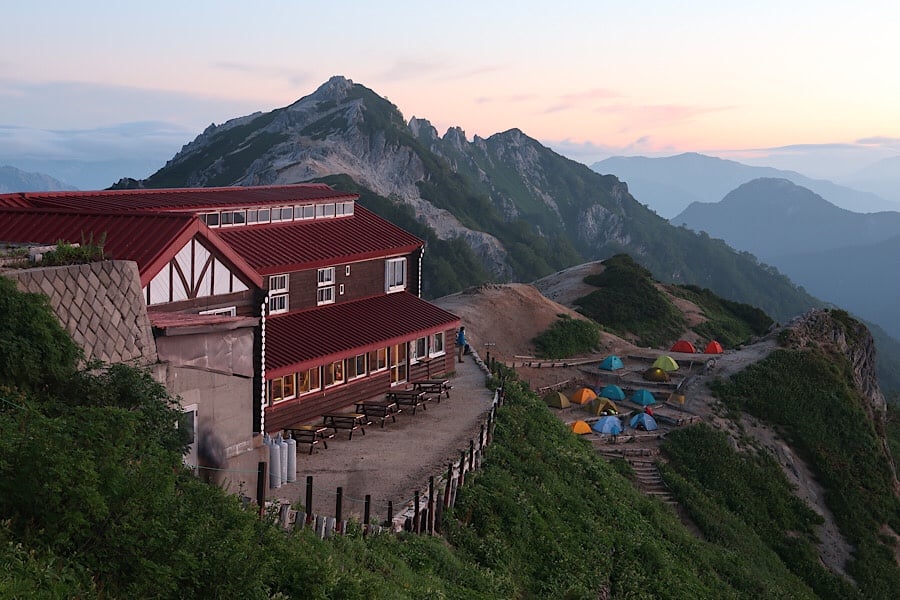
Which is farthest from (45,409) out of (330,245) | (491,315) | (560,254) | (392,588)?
(560,254)

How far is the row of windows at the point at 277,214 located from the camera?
3147 centimetres

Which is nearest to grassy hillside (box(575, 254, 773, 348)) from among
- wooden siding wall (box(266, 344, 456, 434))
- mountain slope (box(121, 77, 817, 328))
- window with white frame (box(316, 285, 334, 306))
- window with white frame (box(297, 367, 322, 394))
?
wooden siding wall (box(266, 344, 456, 434))

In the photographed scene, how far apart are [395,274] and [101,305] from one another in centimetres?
2177

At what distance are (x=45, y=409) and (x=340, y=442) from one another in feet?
45.8

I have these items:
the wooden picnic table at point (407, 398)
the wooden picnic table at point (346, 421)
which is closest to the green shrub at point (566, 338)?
the wooden picnic table at point (407, 398)

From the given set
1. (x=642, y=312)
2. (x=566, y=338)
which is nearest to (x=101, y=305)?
(x=566, y=338)

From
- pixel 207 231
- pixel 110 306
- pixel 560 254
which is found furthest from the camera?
pixel 560 254

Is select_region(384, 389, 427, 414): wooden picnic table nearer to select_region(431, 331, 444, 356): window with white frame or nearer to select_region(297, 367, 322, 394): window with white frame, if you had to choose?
select_region(297, 367, 322, 394): window with white frame

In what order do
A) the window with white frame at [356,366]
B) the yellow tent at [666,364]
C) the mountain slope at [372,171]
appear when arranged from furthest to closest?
the mountain slope at [372,171], the yellow tent at [666,364], the window with white frame at [356,366]

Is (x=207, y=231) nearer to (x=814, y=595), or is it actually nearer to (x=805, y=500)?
(x=814, y=595)

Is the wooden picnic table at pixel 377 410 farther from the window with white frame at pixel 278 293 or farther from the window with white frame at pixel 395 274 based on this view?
the window with white frame at pixel 395 274

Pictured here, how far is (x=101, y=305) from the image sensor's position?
17.5 meters

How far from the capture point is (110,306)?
1773 cm

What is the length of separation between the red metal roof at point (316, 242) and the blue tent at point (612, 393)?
1692cm
